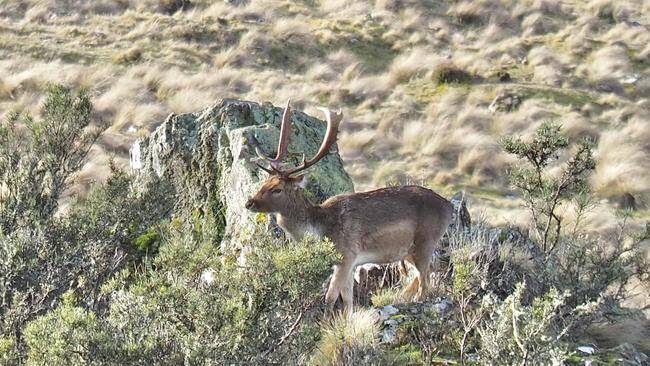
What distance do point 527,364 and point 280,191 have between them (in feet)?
9.11

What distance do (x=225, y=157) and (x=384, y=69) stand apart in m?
13.4

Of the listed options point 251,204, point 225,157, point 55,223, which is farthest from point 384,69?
point 251,204

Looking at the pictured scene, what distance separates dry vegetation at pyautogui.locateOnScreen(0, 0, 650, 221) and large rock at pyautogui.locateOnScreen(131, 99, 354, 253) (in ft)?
13.4

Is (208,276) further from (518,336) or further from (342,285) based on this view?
(518,336)

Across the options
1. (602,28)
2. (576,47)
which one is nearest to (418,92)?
(576,47)

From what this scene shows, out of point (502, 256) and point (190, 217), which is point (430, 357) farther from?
point (190, 217)

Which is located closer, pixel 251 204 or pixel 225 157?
pixel 251 204

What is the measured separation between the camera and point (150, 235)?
837 cm

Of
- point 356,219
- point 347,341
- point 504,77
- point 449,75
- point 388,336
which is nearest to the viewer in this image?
point 347,341

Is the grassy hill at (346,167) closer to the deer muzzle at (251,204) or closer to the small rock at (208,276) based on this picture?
the small rock at (208,276)

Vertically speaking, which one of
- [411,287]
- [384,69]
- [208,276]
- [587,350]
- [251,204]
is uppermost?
[251,204]

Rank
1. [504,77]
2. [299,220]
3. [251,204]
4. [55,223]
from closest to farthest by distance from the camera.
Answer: [251,204], [299,220], [55,223], [504,77]

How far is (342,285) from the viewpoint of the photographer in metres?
6.61

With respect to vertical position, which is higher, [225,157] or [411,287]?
[225,157]
